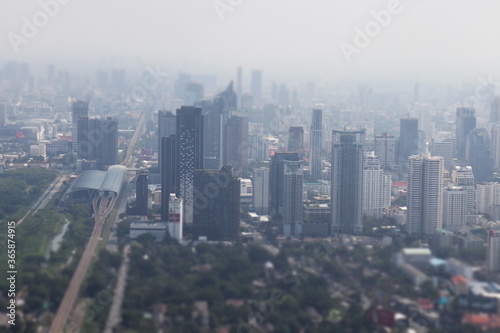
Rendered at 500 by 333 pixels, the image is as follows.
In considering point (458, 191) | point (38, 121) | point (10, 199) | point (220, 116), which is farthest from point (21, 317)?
point (38, 121)

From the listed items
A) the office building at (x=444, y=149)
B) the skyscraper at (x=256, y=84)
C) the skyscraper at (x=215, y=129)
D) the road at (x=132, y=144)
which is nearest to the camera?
the skyscraper at (x=215, y=129)

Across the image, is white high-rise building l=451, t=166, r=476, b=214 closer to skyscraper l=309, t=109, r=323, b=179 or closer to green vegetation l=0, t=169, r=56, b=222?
skyscraper l=309, t=109, r=323, b=179

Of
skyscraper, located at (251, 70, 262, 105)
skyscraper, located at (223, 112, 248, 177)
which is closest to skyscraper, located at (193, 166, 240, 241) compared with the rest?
skyscraper, located at (223, 112, 248, 177)

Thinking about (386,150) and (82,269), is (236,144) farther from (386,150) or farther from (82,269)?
(82,269)

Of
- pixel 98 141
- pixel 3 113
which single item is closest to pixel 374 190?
pixel 98 141

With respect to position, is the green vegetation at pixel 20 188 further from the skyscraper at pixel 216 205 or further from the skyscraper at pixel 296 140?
the skyscraper at pixel 296 140

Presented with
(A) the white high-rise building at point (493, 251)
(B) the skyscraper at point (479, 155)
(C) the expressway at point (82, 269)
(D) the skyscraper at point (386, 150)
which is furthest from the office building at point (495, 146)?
(A) the white high-rise building at point (493, 251)
